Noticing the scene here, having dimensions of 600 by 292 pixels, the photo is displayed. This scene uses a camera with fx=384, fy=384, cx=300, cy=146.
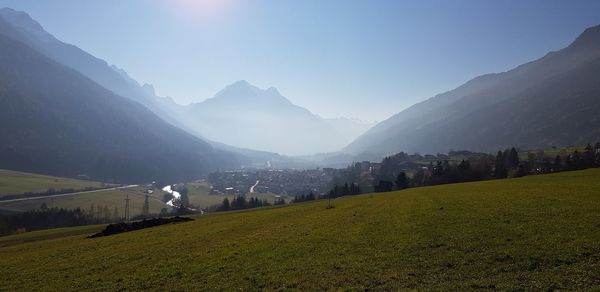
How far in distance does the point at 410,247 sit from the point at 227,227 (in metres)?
30.8

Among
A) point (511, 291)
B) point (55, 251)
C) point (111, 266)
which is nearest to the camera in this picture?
point (511, 291)

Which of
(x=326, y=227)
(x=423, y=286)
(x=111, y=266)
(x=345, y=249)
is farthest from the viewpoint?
(x=326, y=227)

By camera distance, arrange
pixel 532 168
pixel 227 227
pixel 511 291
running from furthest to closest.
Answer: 1. pixel 532 168
2. pixel 227 227
3. pixel 511 291

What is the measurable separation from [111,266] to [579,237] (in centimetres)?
3838

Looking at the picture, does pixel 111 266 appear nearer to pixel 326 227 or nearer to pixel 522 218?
pixel 326 227

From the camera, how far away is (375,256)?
28.8m

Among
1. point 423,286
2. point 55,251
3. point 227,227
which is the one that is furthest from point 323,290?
point 55,251

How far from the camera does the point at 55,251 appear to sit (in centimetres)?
4722

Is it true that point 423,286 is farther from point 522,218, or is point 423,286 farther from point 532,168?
point 532,168

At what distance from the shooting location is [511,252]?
84.6ft

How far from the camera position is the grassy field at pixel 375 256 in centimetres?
2325

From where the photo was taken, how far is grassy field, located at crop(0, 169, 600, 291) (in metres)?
23.2

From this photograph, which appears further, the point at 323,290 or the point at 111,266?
the point at 111,266

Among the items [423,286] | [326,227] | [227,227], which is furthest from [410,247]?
[227,227]
